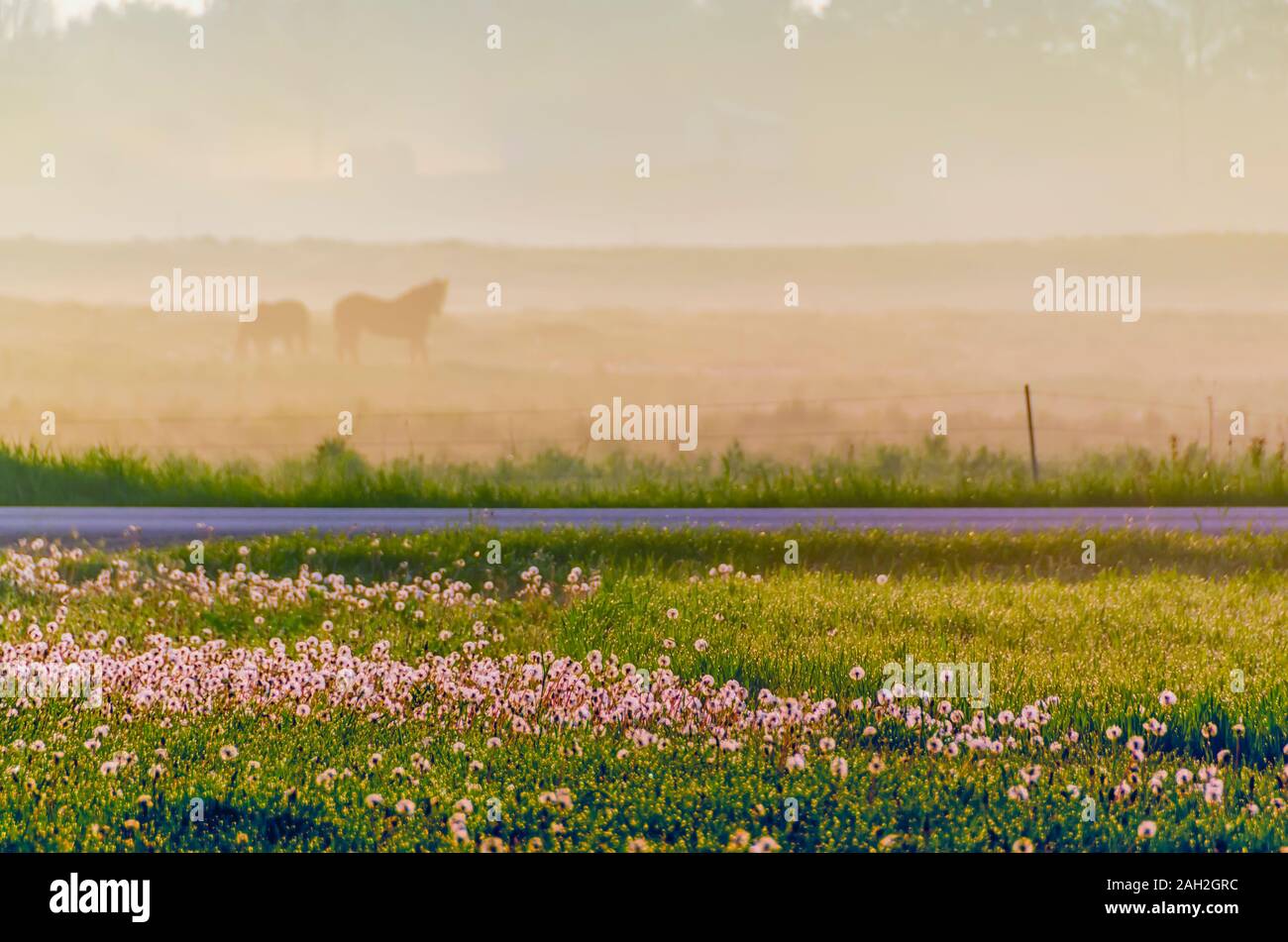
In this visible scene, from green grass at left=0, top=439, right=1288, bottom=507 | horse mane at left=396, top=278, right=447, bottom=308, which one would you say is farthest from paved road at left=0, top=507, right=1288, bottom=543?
horse mane at left=396, top=278, right=447, bottom=308

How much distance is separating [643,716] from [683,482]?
9430 millimetres

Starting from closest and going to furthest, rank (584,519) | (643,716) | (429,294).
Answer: (643,716)
(584,519)
(429,294)

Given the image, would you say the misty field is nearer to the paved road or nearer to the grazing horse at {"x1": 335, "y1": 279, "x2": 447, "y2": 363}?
the paved road

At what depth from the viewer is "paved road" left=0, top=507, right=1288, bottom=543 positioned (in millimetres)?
13336

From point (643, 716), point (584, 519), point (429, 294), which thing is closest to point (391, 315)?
point (429, 294)

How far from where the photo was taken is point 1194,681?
759 centimetres

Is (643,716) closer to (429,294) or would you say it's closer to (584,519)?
(584,519)

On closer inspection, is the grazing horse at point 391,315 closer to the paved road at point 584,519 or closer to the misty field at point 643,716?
the paved road at point 584,519

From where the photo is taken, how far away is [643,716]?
686 cm

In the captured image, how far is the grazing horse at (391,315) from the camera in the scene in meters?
16.7

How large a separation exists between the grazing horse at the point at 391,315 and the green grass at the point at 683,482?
5.51 feet
